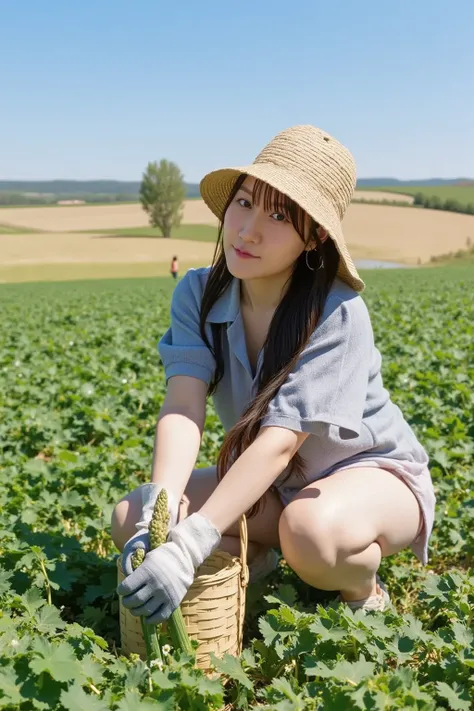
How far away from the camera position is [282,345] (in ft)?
8.13

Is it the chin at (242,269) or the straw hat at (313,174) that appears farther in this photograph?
the chin at (242,269)

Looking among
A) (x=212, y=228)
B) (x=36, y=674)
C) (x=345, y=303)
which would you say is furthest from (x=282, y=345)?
(x=212, y=228)

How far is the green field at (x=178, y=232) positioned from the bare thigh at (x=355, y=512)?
180 ft

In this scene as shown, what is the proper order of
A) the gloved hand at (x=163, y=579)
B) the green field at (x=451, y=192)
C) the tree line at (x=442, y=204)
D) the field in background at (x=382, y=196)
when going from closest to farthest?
1. the gloved hand at (x=163, y=579)
2. the tree line at (x=442, y=204)
3. the green field at (x=451, y=192)
4. the field in background at (x=382, y=196)

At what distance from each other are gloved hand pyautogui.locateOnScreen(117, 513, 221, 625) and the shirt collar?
2.75 feet

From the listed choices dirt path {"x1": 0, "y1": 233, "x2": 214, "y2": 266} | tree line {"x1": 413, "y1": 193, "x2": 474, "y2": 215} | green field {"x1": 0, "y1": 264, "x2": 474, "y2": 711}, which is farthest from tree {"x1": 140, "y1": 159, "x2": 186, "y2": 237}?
green field {"x1": 0, "y1": 264, "x2": 474, "y2": 711}

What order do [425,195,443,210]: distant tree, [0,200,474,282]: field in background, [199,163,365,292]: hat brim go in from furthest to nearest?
[425,195,443,210]: distant tree
[0,200,474,282]: field in background
[199,163,365,292]: hat brim

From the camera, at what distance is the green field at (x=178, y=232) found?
60.9 meters

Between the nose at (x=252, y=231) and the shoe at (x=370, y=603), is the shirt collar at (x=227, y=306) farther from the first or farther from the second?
the shoe at (x=370, y=603)

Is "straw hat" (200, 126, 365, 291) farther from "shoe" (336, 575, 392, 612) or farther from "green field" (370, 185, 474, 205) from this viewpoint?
"green field" (370, 185, 474, 205)

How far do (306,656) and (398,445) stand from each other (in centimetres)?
89

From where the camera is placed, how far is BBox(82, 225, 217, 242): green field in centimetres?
6088

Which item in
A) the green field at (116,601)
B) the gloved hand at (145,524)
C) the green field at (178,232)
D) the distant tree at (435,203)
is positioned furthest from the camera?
the distant tree at (435,203)

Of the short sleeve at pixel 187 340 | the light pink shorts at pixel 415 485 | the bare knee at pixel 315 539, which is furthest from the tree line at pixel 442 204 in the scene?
the bare knee at pixel 315 539
